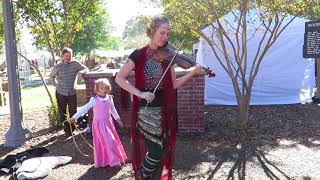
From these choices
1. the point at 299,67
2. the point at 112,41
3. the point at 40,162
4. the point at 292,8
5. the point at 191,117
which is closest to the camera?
the point at 40,162

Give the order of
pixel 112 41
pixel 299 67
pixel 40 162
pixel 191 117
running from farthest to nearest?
pixel 112 41 < pixel 299 67 < pixel 191 117 < pixel 40 162

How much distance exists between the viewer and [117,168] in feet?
18.9

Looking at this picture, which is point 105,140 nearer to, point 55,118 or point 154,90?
point 154,90

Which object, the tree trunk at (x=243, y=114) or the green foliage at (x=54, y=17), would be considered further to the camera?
the green foliage at (x=54, y=17)

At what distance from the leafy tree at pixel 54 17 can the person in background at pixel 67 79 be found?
173cm

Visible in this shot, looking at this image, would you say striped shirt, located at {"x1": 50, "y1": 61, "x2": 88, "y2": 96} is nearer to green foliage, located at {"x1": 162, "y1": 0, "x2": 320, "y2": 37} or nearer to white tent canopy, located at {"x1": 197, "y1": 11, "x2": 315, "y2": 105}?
green foliage, located at {"x1": 162, "y1": 0, "x2": 320, "y2": 37}

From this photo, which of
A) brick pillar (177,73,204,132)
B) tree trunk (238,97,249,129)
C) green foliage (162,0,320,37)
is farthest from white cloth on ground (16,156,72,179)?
tree trunk (238,97,249,129)

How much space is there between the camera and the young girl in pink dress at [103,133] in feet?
19.1

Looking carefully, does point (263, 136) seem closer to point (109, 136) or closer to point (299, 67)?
point (109, 136)

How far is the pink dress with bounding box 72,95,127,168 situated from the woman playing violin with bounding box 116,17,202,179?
181 cm

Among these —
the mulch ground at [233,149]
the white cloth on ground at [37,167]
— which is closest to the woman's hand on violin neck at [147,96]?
the mulch ground at [233,149]

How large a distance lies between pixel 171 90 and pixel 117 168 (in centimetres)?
218

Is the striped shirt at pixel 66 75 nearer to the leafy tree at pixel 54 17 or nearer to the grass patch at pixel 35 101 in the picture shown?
the leafy tree at pixel 54 17

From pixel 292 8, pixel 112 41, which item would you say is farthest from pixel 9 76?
pixel 112 41
